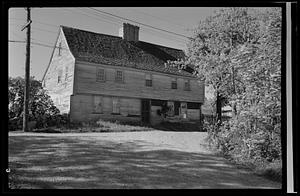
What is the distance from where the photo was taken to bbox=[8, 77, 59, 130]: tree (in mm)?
4098

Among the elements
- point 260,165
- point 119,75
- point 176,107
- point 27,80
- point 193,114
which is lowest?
point 260,165

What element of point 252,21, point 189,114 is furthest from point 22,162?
point 252,21

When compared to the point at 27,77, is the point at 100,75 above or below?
above

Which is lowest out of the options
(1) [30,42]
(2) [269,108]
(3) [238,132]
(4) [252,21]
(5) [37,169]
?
(5) [37,169]

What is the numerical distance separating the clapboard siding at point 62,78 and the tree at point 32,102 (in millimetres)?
114

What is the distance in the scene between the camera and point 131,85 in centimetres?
621

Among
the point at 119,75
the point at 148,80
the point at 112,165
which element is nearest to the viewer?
the point at 112,165

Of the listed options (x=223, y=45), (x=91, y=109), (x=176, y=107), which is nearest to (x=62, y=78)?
(x=91, y=109)

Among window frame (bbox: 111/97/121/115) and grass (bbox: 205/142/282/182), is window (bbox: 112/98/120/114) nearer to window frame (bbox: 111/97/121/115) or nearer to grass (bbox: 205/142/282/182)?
window frame (bbox: 111/97/121/115)

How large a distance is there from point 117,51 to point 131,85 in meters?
0.77

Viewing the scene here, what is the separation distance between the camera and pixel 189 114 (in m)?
5.72

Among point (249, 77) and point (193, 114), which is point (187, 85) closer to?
point (193, 114)
